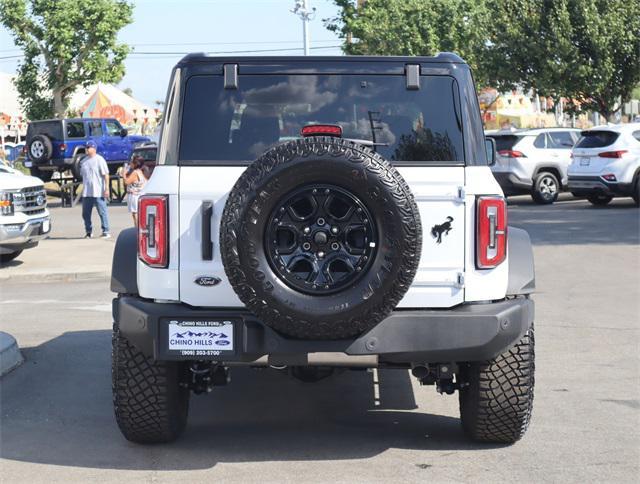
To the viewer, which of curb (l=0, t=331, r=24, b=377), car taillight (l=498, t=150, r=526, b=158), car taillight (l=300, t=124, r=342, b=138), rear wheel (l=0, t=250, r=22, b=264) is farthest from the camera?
car taillight (l=498, t=150, r=526, b=158)

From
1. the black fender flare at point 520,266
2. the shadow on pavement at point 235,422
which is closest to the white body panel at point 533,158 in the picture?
the shadow on pavement at point 235,422

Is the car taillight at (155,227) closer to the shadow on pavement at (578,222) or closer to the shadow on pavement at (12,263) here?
the shadow on pavement at (12,263)

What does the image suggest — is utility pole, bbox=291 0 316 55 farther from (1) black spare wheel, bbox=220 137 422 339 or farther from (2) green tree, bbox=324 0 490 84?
(1) black spare wheel, bbox=220 137 422 339

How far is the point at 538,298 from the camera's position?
12.4 m

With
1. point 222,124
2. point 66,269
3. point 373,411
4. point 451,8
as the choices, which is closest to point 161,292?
point 222,124

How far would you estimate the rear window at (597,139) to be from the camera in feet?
80.5

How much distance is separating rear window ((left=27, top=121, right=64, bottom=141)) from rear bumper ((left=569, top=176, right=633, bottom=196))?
17.9 m

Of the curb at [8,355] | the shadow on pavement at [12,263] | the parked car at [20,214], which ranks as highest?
the parked car at [20,214]

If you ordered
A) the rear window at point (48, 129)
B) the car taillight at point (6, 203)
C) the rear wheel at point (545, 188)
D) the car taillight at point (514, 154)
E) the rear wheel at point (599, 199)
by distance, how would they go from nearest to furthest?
the car taillight at point (6, 203), the rear wheel at point (599, 199), the car taillight at point (514, 154), the rear wheel at point (545, 188), the rear window at point (48, 129)

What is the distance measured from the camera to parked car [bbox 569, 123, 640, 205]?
2414 cm

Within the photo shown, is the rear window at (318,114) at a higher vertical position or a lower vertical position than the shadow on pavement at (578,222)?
higher

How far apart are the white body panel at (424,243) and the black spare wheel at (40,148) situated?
30.5m

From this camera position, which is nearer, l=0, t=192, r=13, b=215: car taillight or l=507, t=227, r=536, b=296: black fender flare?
l=507, t=227, r=536, b=296: black fender flare

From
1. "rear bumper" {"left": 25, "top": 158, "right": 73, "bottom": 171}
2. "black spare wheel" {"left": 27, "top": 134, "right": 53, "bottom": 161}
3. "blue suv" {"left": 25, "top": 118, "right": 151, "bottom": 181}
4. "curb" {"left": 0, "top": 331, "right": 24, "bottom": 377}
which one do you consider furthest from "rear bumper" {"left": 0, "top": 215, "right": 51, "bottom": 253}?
"rear bumper" {"left": 25, "top": 158, "right": 73, "bottom": 171}
